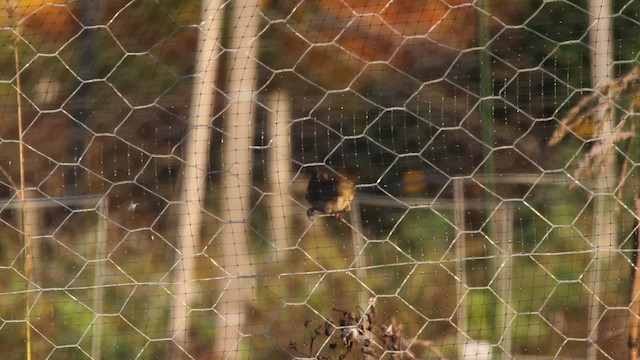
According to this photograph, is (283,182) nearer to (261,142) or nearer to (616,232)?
(261,142)

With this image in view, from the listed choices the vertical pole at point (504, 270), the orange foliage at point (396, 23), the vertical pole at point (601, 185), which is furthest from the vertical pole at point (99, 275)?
the vertical pole at point (601, 185)

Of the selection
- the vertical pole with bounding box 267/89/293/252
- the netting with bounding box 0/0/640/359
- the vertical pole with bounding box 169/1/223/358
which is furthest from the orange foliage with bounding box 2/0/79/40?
the vertical pole with bounding box 267/89/293/252

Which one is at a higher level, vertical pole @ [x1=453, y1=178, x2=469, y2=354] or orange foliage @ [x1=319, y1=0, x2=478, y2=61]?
orange foliage @ [x1=319, y1=0, x2=478, y2=61]

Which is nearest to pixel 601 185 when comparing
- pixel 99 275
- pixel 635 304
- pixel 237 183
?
pixel 635 304

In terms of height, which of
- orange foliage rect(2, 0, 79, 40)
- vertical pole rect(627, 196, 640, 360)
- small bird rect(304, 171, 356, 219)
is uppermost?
orange foliage rect(2, 0, 79, 40)

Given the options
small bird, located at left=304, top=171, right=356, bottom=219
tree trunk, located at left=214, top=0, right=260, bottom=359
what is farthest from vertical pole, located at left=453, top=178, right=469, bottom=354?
tree trunk, located at left=214, top=0, right=260, bottom=359

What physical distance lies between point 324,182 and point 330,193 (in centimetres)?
1

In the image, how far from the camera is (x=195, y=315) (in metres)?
1.11

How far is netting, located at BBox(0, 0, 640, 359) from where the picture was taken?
1079 millimetres

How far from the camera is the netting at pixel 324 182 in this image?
1.08m

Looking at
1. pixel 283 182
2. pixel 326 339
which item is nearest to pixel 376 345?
pixel 326 339

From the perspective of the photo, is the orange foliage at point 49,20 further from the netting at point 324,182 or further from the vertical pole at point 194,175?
the vertical pole at point 194,175

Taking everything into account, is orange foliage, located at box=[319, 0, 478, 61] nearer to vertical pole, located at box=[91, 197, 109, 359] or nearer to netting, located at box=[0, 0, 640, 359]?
netting, located at box=[0, 0, 640, 359]

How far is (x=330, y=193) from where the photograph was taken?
108 cm
